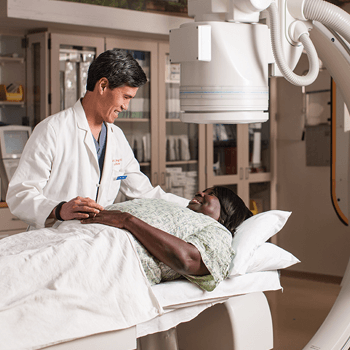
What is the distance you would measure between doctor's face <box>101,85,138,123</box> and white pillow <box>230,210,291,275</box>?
0.75m

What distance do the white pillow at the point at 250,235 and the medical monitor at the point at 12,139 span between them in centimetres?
179

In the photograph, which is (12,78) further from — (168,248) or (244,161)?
(168,248)

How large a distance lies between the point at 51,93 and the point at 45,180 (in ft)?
4.42

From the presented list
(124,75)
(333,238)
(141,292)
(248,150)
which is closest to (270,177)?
(248,150)

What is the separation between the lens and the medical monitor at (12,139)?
3152mm

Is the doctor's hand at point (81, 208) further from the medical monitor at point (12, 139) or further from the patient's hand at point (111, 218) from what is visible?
the medical monitor at point (12, 139)

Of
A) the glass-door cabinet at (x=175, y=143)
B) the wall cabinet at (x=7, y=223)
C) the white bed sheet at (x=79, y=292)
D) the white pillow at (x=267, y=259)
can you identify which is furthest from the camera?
the glass-door cabinet at (x=175, y=143)

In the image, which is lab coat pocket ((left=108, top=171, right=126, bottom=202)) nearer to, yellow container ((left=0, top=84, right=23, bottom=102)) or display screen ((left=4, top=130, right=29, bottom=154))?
display screen ((left=4, top=130, right=29, bottom=154))

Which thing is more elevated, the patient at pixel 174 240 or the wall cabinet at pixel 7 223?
the patient at pixel 174 240

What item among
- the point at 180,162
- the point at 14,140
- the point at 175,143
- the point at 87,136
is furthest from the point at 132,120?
the point at 87,136

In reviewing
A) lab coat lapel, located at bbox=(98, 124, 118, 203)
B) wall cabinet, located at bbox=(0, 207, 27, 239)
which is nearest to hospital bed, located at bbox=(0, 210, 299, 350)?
lab coat lapel, located at bbox=(98, 124, 118, 203)

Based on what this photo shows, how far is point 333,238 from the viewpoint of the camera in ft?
13.4

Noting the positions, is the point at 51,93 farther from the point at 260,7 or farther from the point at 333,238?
the point at 333,238

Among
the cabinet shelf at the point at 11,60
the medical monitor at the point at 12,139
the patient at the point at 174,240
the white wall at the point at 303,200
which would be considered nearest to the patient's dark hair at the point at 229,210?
the patient at the point at 174,240
